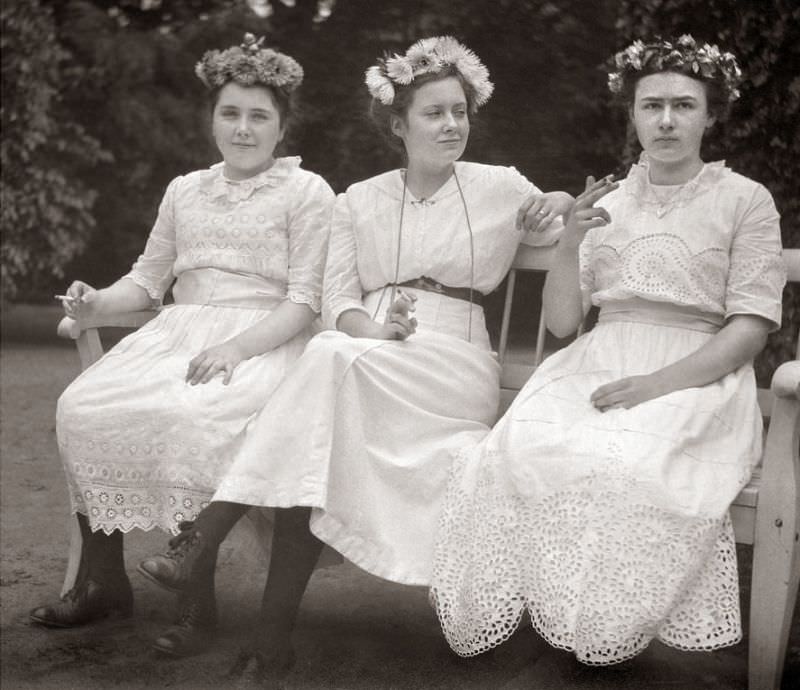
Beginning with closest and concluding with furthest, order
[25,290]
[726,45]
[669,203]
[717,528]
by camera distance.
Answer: [717,528] < [669,203] < [726,45] < [25,290]

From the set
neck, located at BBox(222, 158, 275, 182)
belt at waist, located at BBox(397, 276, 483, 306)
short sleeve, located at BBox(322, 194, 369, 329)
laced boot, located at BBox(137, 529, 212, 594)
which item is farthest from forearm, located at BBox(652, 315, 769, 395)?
neck, located at BBox(222, 158, 275, 182)

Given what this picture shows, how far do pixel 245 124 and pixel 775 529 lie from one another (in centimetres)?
201

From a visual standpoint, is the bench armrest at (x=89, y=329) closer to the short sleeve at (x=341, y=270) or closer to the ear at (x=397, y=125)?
the short sleeve at (x=341, y=270)

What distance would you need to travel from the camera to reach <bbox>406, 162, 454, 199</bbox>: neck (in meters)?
3.70

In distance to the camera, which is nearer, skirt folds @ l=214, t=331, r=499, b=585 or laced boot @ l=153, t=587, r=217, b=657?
skirt folds @ l=214, t=331, r=499, b=585

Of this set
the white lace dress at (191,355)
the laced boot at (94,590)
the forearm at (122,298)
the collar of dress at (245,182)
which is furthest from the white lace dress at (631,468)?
the forearm at (122,298)

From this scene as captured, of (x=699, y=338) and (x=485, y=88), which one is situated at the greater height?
(x=485, y=88)

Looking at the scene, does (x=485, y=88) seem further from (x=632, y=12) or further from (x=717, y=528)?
(x=717, y=528)

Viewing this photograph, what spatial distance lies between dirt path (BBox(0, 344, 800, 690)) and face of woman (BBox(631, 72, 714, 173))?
1.40 meters

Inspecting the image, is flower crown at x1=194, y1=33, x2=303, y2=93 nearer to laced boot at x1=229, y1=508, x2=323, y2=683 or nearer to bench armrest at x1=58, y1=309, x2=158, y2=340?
bench armrest at x1=58, y1=309, x2=158, y2=340

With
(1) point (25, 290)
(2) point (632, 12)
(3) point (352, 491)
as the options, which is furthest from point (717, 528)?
(1) point (25, 290)

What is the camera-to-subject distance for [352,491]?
317 cm

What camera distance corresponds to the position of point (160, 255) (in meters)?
4.08

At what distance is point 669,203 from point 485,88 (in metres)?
0.67
